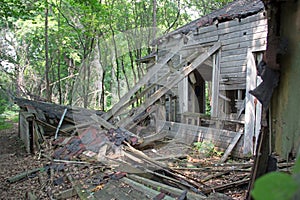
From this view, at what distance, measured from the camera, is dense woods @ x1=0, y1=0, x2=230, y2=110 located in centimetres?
A: 1206

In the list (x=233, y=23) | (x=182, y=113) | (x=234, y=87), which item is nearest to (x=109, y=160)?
(x=182, y=113)

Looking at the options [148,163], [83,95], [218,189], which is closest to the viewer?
[218,189]

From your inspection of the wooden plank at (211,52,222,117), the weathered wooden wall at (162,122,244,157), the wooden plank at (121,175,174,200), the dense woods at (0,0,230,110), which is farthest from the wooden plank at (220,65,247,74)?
the dense woods at (0,0,230,110)

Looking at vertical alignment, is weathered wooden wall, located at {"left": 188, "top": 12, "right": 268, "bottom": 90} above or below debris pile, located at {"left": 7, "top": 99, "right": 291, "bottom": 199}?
above

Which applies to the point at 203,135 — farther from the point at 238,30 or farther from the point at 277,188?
the point at 277,188

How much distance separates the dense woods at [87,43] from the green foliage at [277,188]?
33.5ft

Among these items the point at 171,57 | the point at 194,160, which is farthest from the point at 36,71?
the point at 194,160

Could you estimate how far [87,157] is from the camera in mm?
6020

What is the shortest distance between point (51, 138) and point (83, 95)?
4392 millimetres

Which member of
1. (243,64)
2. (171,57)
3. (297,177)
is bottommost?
(297,177)

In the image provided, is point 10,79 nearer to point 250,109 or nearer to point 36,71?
point 36,71

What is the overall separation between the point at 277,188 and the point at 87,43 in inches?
566

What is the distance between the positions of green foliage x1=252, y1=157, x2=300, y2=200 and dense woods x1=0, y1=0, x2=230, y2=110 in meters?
10.2

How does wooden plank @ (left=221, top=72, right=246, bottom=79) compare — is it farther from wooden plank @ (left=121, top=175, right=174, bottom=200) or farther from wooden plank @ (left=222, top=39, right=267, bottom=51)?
wooden plank @ (left=121, top=175, right=174, bottom=200)
